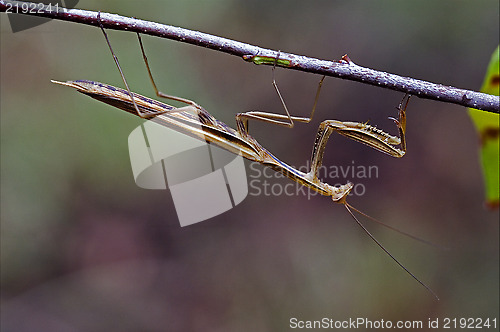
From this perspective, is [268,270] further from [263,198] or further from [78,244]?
[78,244]

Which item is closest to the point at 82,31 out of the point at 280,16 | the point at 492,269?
the point at 280,16

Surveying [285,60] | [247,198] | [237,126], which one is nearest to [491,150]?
[285,60]

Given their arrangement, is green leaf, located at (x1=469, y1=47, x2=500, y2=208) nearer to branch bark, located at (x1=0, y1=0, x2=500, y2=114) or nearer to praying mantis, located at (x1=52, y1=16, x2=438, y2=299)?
branch bark, located at (x1=0, y1=0, x2=500, y2=114)

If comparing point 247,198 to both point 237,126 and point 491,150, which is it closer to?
point 237,126

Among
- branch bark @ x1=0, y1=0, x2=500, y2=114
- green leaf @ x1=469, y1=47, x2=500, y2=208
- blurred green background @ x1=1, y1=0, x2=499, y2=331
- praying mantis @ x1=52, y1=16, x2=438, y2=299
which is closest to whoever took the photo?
green leaf @ x1=469, y1=47, x2=500, y2=208

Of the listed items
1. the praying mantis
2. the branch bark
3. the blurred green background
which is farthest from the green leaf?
the blurred green background

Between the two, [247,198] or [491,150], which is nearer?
[491,150]
